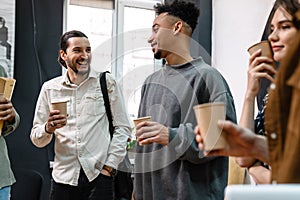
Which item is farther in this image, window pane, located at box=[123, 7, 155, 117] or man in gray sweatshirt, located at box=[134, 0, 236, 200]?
window pane, located at box=[123, 7, 155, 117]

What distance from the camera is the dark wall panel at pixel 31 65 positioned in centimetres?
370

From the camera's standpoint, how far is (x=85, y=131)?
8.59 feet

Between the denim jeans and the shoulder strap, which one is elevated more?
the shoulder strap

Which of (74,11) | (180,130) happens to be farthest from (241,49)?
(180,130)

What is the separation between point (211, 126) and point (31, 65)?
2914 millimetres

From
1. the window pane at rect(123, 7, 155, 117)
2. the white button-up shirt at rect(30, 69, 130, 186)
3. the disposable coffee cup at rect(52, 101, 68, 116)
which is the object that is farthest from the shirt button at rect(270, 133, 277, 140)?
the window pane at rect(123, 7, 155, 117)

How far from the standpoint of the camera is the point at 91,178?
2564 mm

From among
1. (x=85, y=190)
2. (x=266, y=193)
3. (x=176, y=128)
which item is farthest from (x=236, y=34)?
(x=266, y=193)

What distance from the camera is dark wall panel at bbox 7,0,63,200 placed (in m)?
3.70

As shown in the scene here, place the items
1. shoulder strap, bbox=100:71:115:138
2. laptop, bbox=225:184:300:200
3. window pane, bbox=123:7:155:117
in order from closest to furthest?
laptop, bbox=225:184:300:200 < shoulder strap, bbox=100:71:115:138 < window pane, bbox=123:7:155:117

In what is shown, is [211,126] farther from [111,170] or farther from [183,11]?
[111,170]

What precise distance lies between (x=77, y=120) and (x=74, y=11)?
5.10 feet

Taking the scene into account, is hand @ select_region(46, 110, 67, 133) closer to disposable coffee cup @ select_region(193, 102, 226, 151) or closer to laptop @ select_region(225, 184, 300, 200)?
disposable coffee cup @ select_region(193, 102, 226, 151)

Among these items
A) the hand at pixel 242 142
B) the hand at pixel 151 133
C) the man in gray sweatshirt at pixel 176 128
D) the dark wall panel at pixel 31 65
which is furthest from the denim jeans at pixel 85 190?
the hand at pixel 242 142
